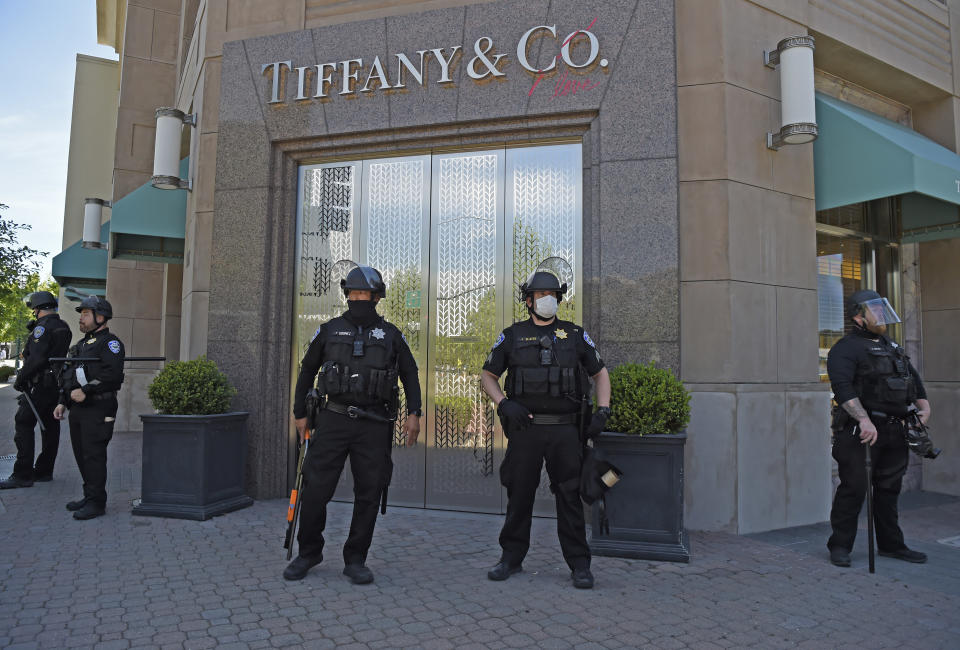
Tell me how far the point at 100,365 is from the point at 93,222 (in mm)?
9059

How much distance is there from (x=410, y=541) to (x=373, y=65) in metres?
4.99

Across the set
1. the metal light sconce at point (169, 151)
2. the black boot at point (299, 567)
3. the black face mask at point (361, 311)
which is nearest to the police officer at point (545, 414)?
the black face mask at point (361, 311)

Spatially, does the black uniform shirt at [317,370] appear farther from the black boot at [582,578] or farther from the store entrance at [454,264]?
the store entrance at [454,264]

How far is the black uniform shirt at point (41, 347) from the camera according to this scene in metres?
7.46

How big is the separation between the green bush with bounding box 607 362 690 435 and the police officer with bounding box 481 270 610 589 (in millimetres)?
465

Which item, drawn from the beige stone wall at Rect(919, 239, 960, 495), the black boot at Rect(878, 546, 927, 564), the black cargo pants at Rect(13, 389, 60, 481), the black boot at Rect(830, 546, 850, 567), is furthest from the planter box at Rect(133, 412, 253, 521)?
the beige stone wall at Rect(919, 239, 960, 495)

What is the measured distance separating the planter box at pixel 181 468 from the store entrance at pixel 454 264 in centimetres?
141

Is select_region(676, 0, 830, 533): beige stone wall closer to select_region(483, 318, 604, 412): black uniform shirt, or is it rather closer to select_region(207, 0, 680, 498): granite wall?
select_region(207, 0, 680, 498): granite wall

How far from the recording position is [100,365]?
627 centimetres

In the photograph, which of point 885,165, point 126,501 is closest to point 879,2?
point 885,165

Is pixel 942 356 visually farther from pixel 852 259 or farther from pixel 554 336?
pixel 554 336

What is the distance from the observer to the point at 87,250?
1520cm

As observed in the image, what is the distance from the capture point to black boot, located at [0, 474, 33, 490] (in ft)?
24.1

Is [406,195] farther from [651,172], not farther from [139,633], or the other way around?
[139,633]
